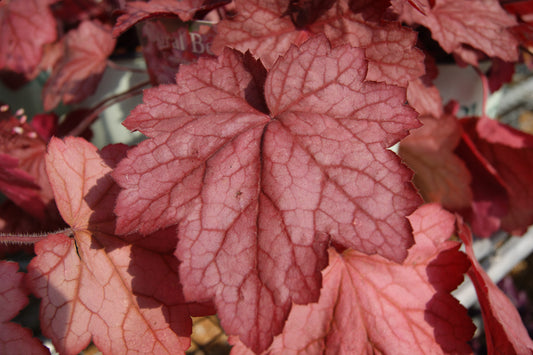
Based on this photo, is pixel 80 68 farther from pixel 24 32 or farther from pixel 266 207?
pixel 266 207

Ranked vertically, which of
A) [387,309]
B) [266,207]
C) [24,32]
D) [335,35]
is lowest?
[24,32]

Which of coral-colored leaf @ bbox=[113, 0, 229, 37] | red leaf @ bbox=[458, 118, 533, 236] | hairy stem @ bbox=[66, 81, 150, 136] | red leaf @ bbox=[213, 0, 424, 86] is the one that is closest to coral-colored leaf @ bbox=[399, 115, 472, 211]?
red leaf @ bbox=[458, 118, 533, 236]

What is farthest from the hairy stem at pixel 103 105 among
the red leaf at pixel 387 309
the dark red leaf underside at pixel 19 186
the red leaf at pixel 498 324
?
the red leaf at pixel 498 324

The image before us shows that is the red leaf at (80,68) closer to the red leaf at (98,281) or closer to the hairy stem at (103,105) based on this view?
the hairy stem at (103,105)

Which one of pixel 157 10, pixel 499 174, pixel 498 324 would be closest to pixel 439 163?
pixel 499 174

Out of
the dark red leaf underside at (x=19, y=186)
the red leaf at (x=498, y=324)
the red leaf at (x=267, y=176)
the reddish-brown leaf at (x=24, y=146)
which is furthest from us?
the reddish-brown leaf at (x=24, y=146)

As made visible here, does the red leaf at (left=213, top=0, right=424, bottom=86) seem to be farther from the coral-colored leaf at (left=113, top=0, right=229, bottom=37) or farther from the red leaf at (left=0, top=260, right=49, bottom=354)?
the red leaf at (left=0, top=260, right=49, bottom=354)
